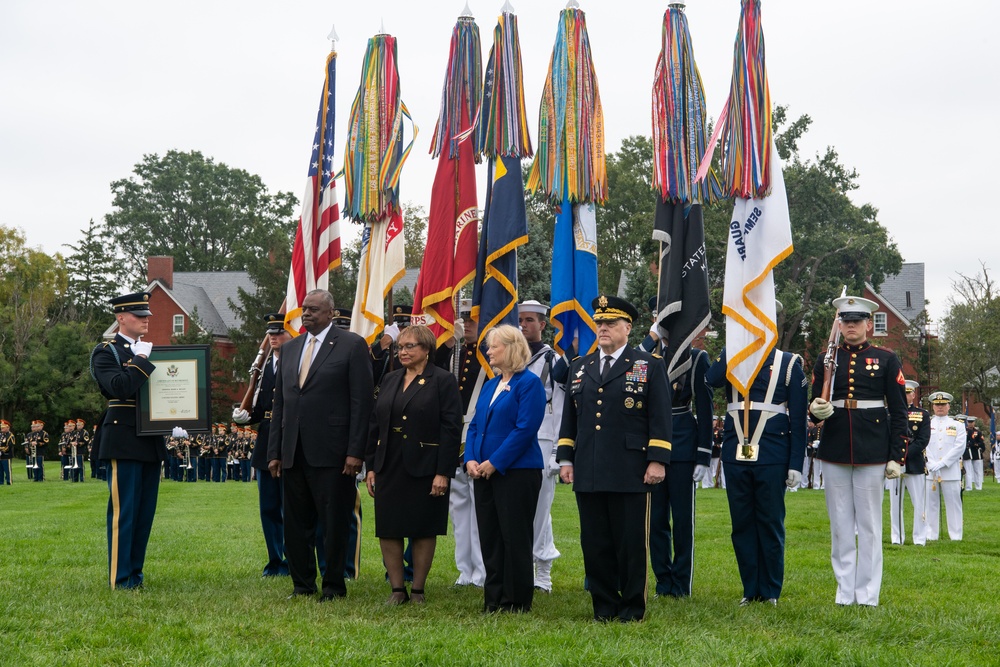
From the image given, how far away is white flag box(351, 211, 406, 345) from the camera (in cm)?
995

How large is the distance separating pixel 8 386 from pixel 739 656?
46654mm

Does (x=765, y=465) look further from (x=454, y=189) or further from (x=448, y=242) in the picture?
(x=454, y=189)

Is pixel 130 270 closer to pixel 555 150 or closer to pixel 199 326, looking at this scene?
pixel 199 326

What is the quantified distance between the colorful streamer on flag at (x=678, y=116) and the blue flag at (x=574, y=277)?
0.74 m

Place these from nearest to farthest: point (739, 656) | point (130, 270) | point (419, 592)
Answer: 1. point (739, 656)
2. point (419, 592)
3. point (130, 270)

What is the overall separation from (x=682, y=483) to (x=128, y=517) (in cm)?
426

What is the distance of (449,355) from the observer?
9.56m

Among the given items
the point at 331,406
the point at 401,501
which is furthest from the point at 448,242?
the point at 401,501

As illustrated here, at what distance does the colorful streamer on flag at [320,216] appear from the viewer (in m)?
10.7

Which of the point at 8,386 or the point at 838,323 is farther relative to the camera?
the point at 8,386

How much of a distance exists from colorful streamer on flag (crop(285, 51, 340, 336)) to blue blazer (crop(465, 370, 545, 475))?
11.1 feet

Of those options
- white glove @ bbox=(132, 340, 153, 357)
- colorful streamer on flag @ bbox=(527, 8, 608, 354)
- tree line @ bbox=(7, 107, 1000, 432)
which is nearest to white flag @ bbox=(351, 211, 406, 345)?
colorful streamer on flag @ bbox=(527, 8, 608, 354)

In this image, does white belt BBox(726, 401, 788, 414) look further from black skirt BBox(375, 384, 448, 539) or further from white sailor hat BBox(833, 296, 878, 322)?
black skirt BBox(375, 384, 448, 539)

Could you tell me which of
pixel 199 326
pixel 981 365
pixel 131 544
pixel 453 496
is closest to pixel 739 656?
pixel 453 496
